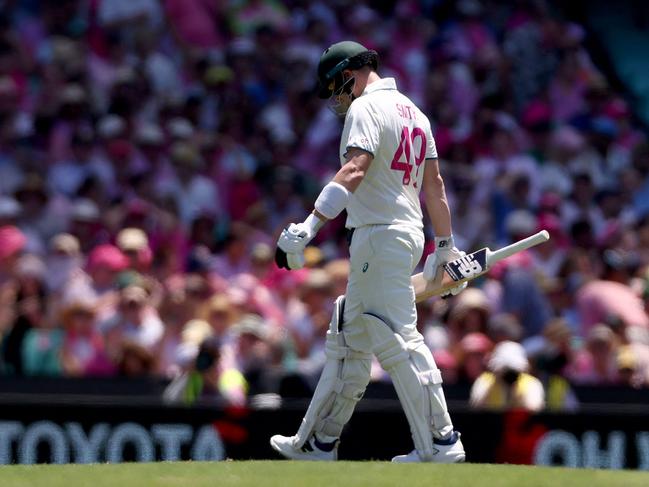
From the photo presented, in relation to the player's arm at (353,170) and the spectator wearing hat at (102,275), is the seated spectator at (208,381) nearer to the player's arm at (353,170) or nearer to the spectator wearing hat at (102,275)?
the spectator wearing hat at (102,275)

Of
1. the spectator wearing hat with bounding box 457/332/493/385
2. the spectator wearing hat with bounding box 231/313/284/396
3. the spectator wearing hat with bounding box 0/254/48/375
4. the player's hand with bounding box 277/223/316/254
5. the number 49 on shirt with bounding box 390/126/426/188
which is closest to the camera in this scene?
the player's hand with bounding box 277/223/316/254

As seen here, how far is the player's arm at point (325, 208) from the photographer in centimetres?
758

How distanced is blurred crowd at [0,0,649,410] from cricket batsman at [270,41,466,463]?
2.14m

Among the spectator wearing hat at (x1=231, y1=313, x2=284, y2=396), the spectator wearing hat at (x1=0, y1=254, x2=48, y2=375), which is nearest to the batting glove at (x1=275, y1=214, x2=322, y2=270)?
the spectator wearing hat at (x1=231, y1=313, x2=284, y2=396)

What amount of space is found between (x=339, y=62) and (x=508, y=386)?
9.77ft

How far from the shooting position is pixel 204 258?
41.3 ft

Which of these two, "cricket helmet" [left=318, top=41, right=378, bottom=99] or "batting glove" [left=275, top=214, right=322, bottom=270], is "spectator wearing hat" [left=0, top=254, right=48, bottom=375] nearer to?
"cricket helmet" [left=318, top=41, right=378, bottom=99]

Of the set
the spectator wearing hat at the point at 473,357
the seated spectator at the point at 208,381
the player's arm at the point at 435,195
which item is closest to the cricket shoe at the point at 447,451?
the player's arm at the point at 435,195

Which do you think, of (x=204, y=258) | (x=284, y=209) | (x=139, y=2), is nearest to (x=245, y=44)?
(x=139, y=2)

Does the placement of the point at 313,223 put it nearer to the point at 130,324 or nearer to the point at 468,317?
the point at 468,317

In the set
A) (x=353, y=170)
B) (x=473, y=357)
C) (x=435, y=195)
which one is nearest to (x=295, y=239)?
(x=353, y=170)

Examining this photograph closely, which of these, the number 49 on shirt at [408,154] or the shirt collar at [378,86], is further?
the shirt collar at [378,86]

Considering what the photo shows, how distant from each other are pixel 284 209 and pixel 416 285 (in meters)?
5.77

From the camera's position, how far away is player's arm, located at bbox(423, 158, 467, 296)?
8195 millimetres
